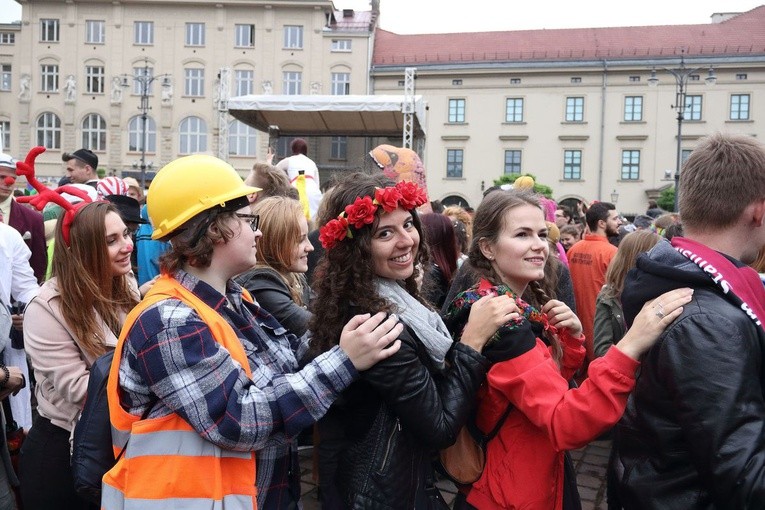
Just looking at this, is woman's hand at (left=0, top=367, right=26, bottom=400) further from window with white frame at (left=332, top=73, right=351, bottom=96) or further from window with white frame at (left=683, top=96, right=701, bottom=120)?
window with white frame at (left=683, top=96, right=701, bottom=120)

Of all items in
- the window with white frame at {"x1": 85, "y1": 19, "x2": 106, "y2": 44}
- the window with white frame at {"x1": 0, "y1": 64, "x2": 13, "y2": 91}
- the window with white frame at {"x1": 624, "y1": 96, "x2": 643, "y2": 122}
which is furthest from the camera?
the window with white frame at {"x1": 0, "y1": 64, "x2": 13, "y2": 91}

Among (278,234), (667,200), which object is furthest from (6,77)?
(278,234)

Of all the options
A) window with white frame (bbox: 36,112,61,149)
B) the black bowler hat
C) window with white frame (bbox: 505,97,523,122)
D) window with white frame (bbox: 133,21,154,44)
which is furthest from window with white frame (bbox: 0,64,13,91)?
the black bowler hat

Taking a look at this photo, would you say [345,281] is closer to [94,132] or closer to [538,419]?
[538,419]

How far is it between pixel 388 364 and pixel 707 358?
807mm

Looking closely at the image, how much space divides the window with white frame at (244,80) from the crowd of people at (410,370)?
3978cm

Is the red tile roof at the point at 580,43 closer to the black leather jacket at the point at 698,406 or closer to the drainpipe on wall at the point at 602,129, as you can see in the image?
the drainpipe on wall at the point at 602,129

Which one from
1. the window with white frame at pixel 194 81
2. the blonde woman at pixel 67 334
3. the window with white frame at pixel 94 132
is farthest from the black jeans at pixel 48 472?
the window with white frame at pixel 94 132

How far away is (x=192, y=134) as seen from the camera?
3994 cm

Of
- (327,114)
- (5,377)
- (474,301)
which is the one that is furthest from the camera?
(327,114)

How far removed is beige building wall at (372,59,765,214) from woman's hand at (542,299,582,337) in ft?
126

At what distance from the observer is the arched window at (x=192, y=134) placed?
3988 cm

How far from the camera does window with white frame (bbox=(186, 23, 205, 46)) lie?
40.1 m

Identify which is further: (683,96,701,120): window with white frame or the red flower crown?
(683,96,701,120): window with white frame
